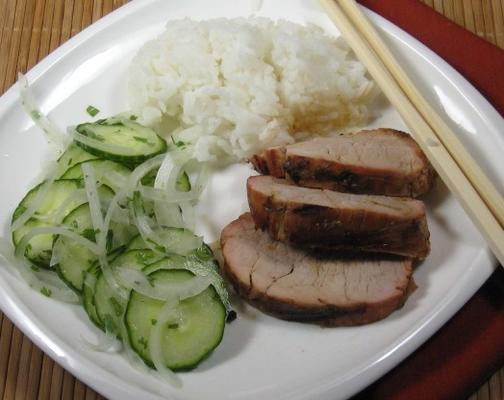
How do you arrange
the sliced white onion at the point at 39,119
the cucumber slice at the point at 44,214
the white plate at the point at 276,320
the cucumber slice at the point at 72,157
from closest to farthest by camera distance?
the white plate at the point at 276,320 → the cucumber slice at the point at 44,214 → the cucumber slice at the point at 72,157 → the sliced white onion at the point at 39,119

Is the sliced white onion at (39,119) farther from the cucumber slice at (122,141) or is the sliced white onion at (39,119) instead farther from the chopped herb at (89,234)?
the chopped herb at (89,234)

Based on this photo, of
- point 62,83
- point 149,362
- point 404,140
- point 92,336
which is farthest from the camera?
point 62,83

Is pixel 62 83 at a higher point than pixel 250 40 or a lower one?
lower

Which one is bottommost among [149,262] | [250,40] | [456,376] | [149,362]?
[456,376]

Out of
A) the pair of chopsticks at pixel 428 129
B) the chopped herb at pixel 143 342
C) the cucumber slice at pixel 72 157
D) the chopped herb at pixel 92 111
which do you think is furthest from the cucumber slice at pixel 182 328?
the chopped herb at pixel 92 111

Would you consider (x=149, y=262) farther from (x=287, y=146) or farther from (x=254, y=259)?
(x=287, y=146)

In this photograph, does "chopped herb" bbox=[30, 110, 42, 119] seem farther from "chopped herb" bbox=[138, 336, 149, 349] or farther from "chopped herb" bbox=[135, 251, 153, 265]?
"chopped herb" bbox=[138, 336, 149, 349]

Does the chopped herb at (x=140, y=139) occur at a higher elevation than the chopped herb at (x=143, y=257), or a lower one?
higher

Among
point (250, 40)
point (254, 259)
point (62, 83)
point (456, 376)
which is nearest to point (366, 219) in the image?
point (254, 259)

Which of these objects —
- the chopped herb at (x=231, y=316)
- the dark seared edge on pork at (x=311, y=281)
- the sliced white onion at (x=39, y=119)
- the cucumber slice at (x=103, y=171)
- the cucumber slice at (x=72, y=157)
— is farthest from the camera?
the sliced white onion at (x=39, y=119)
